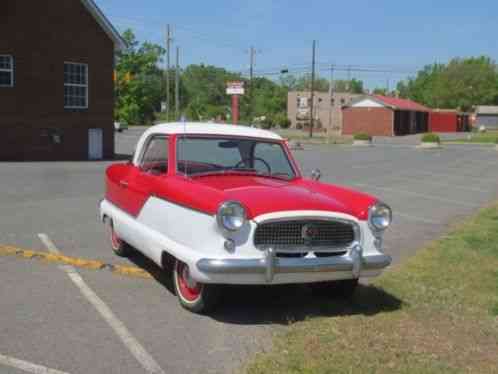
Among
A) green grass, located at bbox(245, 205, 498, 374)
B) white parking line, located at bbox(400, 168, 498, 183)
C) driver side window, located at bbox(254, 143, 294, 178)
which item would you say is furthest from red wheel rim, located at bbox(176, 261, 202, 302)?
white parking line, located at bbox(400, 168, 498, 183)

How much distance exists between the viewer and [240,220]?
5.71 m

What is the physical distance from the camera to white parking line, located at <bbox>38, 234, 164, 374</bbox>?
4957 millimetres

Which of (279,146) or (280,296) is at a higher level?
(279,146)

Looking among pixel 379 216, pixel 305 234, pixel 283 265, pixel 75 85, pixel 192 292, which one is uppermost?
pixel 75 85

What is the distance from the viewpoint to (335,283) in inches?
269

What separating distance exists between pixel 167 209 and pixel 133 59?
7559cm

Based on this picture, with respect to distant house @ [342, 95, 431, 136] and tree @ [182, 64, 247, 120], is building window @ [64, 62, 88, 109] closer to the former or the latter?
distant house @ [342, 95, 431, 136]

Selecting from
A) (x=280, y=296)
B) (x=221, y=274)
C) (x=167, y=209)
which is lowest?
(x=280, y=296)

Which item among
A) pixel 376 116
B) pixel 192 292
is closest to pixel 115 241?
pixel 192 292

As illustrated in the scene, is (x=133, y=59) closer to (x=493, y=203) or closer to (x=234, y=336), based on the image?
(x=493, y=203)

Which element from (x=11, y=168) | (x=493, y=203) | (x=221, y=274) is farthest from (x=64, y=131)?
(x=221, y=274)

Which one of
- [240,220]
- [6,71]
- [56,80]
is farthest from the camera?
[56,80]

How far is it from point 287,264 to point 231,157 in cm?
199

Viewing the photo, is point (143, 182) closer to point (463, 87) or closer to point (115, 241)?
point (115, 241)
